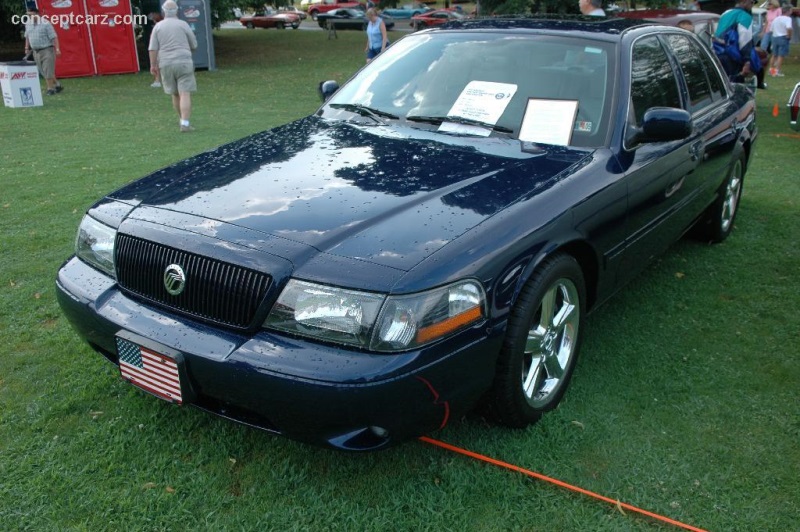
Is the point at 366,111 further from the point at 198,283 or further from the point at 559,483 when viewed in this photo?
the point at 559,483

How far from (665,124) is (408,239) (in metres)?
1.65

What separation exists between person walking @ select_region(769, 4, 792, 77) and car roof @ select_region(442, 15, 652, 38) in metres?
14.9

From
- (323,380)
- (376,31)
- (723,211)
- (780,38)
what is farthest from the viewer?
(780,38)

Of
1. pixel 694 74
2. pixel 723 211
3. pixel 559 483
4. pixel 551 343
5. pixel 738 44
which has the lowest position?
pixel 559 483

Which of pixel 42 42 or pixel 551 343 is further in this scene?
pixel 42 42

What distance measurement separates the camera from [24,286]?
4.60 meters

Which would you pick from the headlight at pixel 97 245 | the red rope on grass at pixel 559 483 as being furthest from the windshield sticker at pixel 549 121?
the headlight at pixel 97 245

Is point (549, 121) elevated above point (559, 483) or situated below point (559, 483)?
above

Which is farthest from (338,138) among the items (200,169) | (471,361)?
(471,361)

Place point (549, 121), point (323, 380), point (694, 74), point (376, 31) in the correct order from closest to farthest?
point (323, 380) → point (549, 121) → point (694, 74) → point (376, 31)

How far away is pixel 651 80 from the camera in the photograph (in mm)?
4012

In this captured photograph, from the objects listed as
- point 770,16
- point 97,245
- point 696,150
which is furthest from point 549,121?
point 770,16

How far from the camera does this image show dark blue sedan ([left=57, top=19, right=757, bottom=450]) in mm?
2381

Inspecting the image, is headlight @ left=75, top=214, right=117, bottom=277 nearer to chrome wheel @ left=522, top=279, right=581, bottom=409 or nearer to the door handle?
chrome wheel @ left=522, top=279, right=581, bottom=409
